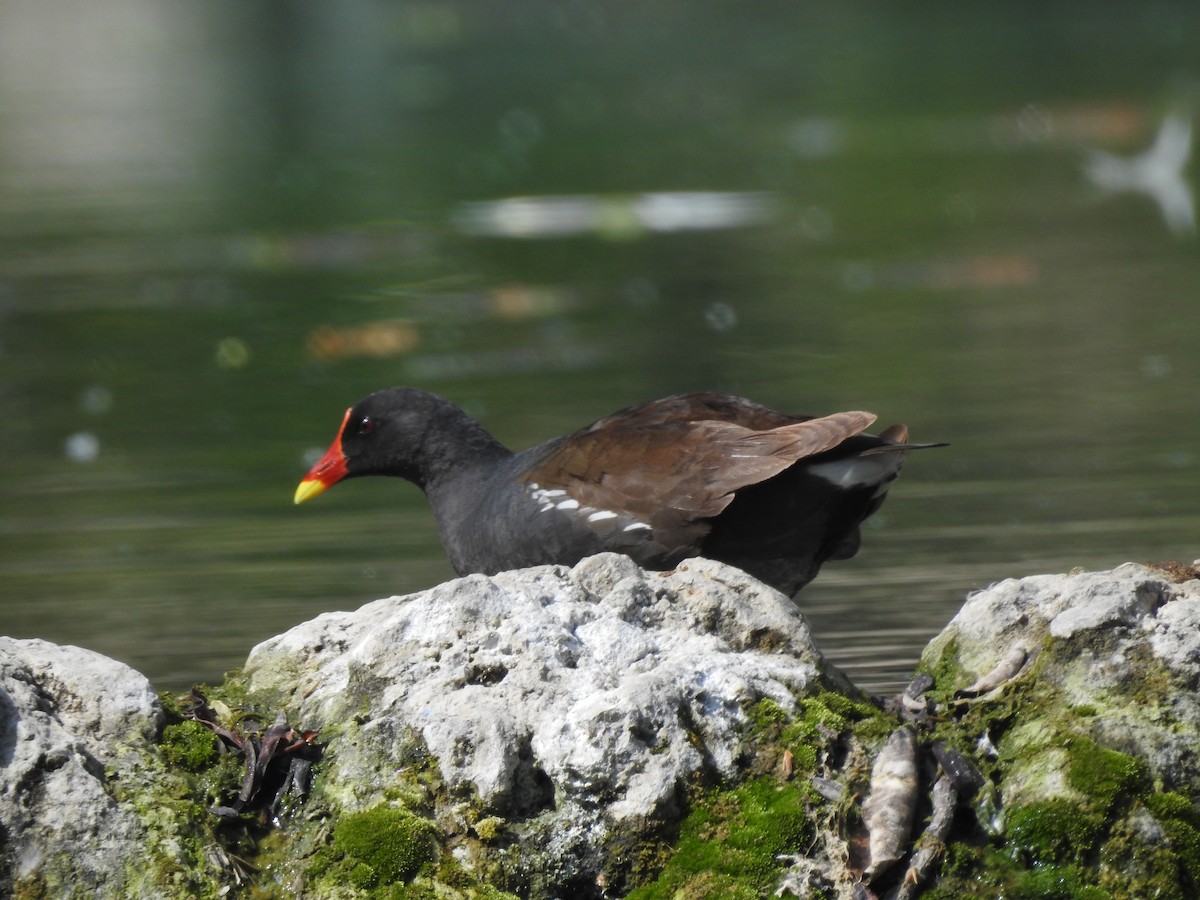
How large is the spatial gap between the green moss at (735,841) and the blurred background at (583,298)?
134 centimetres

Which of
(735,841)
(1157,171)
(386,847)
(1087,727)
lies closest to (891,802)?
(735,841)

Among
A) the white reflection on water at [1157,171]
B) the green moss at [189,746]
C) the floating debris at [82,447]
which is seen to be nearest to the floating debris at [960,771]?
the green moss at [189,746]

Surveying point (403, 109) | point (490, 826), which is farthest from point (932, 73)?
point (490, 826)

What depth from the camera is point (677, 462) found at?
488 cm

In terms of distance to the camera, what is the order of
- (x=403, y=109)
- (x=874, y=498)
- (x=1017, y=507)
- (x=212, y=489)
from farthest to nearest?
(x=403, y=109)
(x=212, y=489)
(x=1017, y=507)
(x=874, y=498)

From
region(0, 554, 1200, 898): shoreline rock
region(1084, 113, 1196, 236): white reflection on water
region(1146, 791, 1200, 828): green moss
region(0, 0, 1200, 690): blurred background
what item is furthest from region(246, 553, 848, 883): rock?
region(1084, 113, 1196, 236): white reflection on water

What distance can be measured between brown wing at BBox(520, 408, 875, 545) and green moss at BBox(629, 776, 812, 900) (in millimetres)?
1274

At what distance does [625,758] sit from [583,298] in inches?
343

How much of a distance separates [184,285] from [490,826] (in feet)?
32.6

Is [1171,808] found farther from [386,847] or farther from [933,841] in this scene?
[386,847]

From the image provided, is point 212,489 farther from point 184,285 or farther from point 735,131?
point 735,131

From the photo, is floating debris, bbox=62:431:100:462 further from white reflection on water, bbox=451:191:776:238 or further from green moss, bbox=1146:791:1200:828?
green moss, bbox=1146:791:1200:828

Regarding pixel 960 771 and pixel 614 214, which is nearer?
pixel 960 771

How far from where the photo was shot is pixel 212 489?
8.14m
